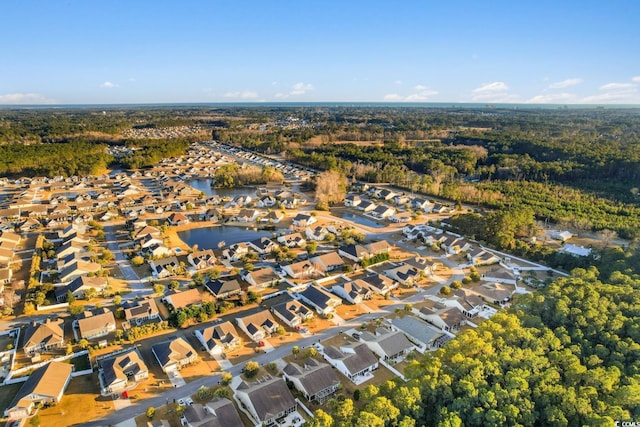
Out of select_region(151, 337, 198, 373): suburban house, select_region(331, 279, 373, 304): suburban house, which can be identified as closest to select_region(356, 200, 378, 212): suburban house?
select_region(331, 279, 373, 304): suburban house

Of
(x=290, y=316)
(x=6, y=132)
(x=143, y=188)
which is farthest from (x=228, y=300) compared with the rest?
(x=6, y=132)

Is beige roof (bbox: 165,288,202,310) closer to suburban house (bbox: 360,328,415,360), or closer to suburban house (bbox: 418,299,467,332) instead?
suburban house (bbox: 360,328,415,360)

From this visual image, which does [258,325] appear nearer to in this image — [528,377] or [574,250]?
[528,377]

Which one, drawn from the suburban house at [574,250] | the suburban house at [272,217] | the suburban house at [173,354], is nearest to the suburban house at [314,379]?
the suburban house at [173,354]

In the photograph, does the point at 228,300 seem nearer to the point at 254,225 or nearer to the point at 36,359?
the point at 36,359

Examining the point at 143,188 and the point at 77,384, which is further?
the point at 143,188

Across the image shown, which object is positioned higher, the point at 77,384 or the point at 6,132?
the point at 6,132

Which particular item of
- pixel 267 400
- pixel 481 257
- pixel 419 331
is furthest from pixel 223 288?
pixel 481 257
